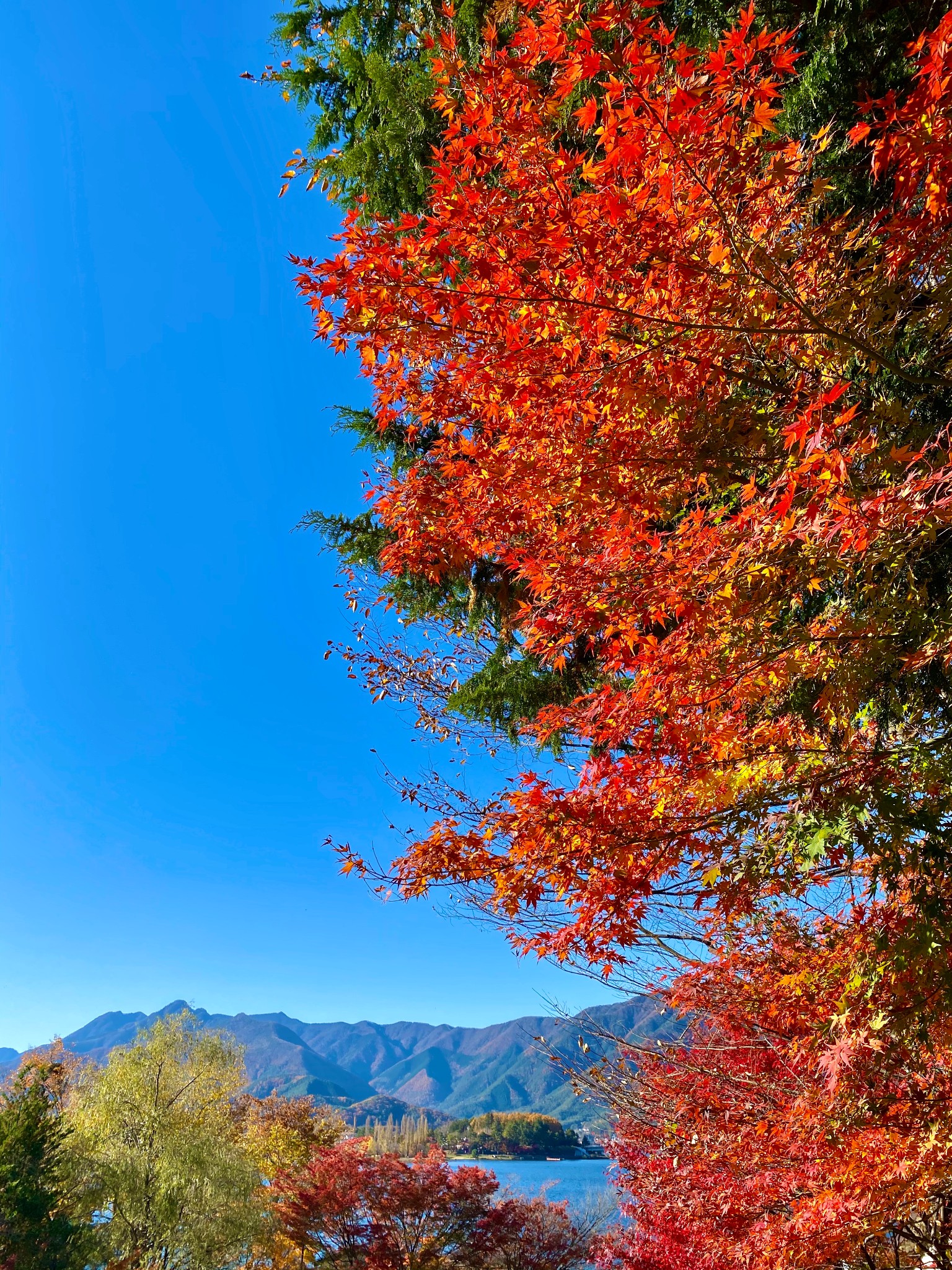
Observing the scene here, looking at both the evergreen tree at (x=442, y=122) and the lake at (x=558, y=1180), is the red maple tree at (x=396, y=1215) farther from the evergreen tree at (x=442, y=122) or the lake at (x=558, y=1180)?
the evergreen tree at (x=442, y=122)

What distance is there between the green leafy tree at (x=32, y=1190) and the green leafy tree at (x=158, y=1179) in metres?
2.14

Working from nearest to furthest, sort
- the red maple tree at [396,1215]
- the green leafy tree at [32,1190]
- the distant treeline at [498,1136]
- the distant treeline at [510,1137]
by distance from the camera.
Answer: the green leafy tree at [32,1190] → the red maple tree at [396,1215] → the distant treeline at [498,1136] → the distant treeline at [510,1137]

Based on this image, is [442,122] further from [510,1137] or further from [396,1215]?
[510,1137]

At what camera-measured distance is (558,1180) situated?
23031 millimetres

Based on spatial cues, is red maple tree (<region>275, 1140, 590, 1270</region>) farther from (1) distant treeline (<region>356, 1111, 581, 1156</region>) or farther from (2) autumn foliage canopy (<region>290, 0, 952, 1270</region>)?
(1) distant treeline (<region>356, 1111, 581, 1156</region>)

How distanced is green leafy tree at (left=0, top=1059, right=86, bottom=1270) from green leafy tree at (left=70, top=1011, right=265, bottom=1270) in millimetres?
2137

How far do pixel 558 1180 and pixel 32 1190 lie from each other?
16.8 metres

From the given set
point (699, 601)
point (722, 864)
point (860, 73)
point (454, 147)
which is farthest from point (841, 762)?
point (860, 73)

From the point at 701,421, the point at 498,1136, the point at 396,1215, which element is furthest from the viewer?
the point at 498,1136

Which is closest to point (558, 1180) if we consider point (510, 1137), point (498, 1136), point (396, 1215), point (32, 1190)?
point (396, 1215)

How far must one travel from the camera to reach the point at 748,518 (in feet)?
9.47

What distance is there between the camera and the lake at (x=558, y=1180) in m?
21.1

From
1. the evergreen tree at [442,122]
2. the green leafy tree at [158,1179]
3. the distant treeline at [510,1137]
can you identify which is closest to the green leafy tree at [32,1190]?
the green leafy tree at [158,1179]

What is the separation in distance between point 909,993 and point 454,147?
486 centimetres
